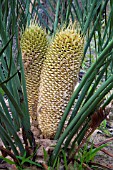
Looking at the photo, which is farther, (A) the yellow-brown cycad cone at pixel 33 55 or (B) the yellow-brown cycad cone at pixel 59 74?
(A) the yellow-brown cycad cone at pixel 33 55

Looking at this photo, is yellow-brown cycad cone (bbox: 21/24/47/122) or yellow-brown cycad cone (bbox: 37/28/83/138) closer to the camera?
yellow-brown cycad cone (bbox: 37/28/83/138)

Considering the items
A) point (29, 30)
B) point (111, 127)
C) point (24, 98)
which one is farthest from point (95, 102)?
point (111, 127)

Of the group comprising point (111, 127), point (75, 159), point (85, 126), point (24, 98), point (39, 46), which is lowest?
point (111, 127)

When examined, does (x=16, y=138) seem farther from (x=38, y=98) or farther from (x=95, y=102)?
(x=95, y=102)
